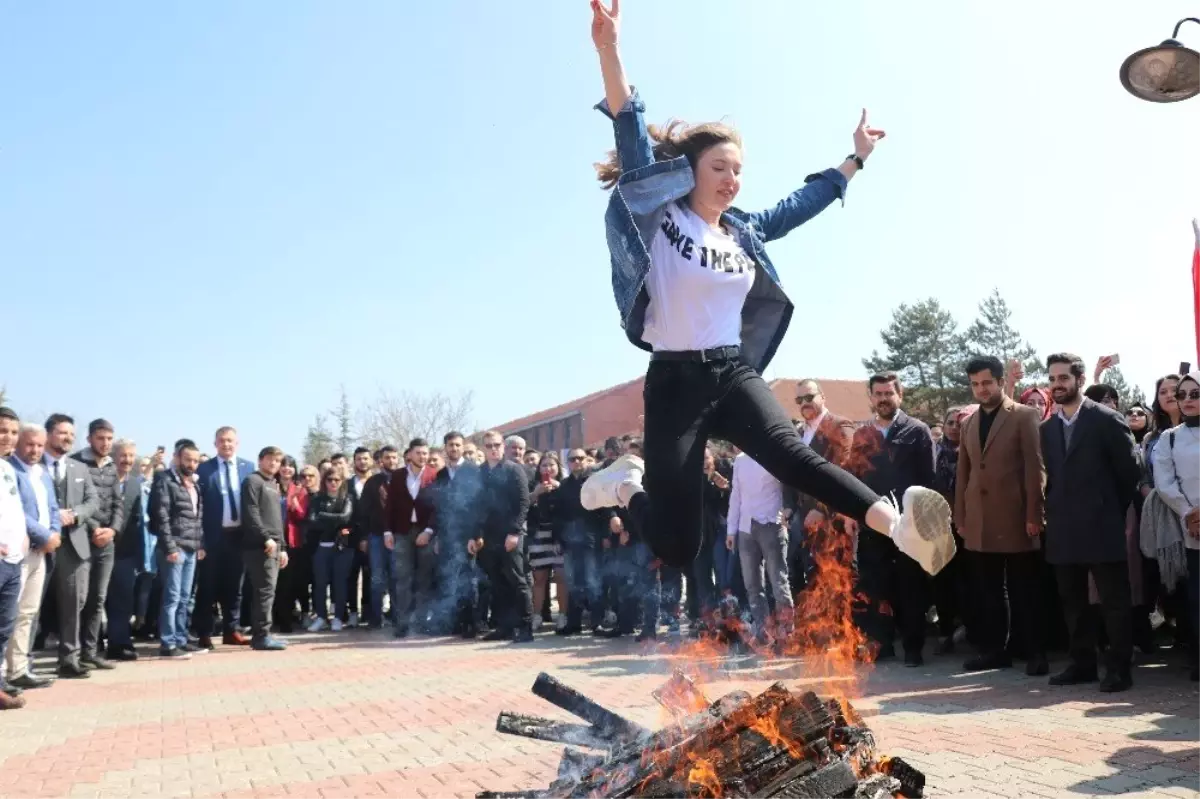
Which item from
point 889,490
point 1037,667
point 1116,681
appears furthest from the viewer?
point 889,490

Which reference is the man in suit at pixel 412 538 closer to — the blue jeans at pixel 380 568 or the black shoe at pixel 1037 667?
the blue jeans at pixel 380 568

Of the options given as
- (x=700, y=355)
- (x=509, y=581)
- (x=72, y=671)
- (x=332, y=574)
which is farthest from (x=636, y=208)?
(x=332, y=574)

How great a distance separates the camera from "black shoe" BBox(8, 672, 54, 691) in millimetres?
8344

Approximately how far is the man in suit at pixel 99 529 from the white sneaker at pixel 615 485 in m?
6.67

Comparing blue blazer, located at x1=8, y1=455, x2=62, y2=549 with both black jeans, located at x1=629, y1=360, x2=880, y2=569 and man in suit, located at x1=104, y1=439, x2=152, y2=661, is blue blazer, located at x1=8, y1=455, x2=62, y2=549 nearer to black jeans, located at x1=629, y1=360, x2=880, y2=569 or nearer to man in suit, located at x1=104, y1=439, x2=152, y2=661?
man in suit, located at x1=104, y1=439, x2=152, y2=661

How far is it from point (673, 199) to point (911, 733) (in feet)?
11.2

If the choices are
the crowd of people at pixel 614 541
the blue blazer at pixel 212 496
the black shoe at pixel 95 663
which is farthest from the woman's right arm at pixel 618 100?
the blue blazer at pixel 212 496

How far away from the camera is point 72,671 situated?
9.20 meters

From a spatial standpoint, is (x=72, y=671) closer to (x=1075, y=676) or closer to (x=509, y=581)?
(x=509, y=581)

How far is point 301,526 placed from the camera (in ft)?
43.7

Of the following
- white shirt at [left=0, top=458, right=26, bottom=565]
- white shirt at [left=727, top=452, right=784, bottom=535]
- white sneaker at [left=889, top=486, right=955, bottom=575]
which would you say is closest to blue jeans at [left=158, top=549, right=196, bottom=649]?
white shirt at [left=0, top=458, right=26, bottom=565]

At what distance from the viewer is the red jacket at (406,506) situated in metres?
11.9

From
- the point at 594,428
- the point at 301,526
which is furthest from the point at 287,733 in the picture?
the point at 594,428

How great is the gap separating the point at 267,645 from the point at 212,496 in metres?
1.89
